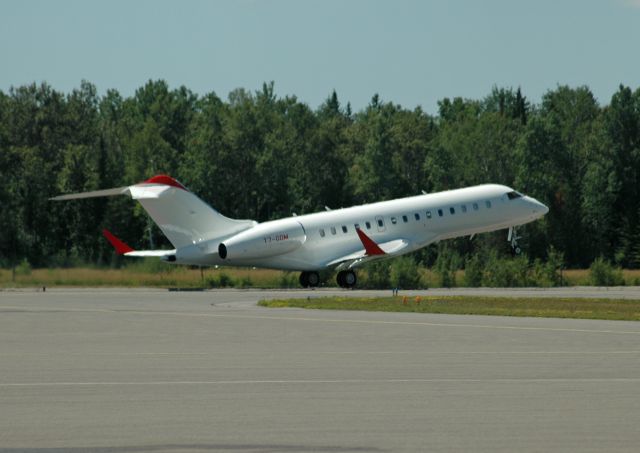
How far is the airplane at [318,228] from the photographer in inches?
1961

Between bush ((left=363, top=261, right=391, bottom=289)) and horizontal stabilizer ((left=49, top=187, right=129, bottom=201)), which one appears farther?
bush ((left=363, top=261, right=391, bottom=289))

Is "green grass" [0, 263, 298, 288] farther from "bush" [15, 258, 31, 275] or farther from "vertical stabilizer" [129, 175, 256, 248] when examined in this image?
"vertical stabilizer" [129, 175, 256, 248]

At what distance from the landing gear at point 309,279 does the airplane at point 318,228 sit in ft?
0.14

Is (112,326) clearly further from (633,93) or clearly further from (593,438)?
(633,93)

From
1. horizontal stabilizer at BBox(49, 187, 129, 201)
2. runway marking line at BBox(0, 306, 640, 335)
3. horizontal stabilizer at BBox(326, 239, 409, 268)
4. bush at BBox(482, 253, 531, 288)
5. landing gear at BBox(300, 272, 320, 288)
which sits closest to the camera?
runway marking line at BBox(0, 306, 640, 335)

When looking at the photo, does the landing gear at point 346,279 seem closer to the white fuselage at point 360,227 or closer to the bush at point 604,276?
the white fuselage at point 360,227

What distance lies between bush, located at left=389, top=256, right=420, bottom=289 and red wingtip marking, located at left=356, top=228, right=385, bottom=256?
6.66ft

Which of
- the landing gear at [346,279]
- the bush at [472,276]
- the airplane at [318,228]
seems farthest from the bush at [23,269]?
the bush at [472,276]

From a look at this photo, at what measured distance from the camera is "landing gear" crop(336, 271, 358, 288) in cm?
5247

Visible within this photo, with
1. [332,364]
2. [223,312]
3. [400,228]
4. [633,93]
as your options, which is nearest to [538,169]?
[633,93]

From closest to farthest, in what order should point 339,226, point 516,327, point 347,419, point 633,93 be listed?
1. point 347,419
2. point 516,327
3. point 339,226
4. point 633,93

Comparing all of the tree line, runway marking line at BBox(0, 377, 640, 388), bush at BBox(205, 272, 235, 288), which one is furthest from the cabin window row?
runway marking line at BBox(0, 377, 640, 388)

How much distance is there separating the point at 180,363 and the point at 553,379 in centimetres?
585

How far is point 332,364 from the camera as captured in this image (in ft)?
64.2
